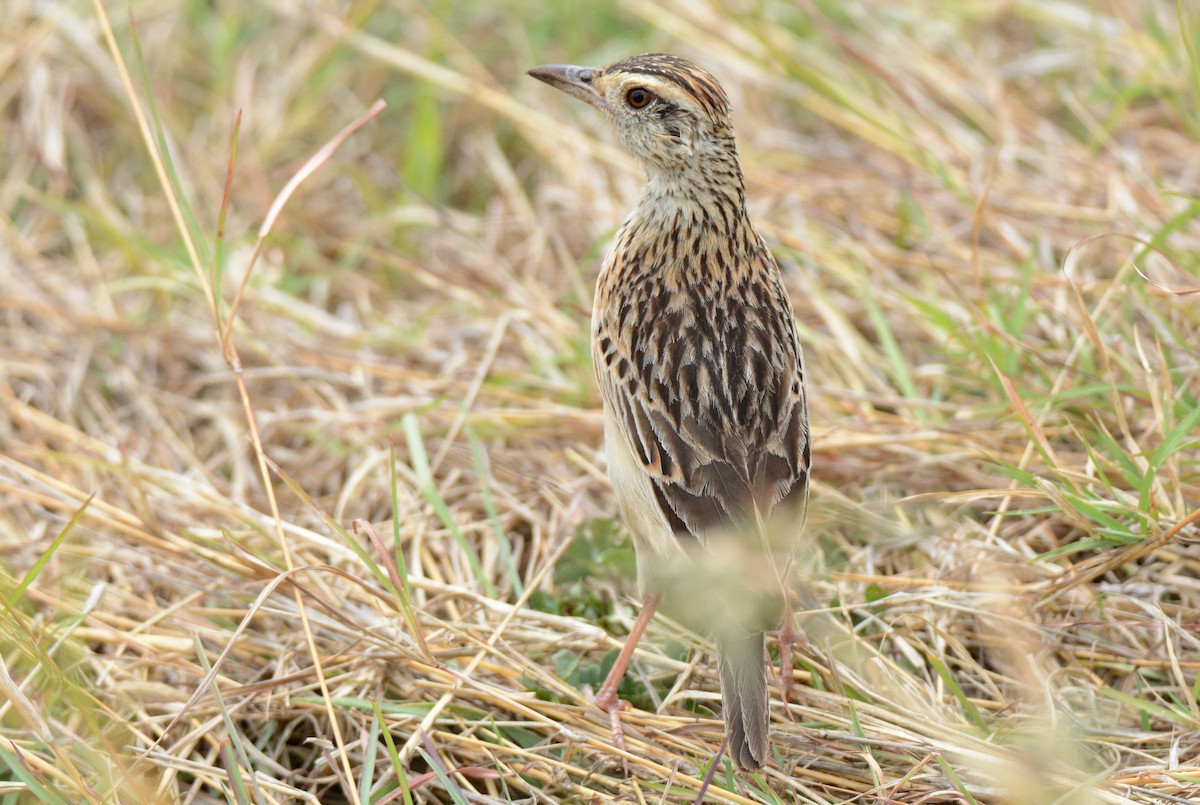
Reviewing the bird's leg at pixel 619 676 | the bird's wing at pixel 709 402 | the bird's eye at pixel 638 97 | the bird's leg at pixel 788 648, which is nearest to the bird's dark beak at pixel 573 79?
the bird's eye at pixel 638 97

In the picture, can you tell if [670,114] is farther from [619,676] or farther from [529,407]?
[619,676]

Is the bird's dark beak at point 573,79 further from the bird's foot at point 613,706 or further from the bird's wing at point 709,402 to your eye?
the bird's foot at point 613,706

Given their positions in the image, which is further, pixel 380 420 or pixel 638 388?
pixel 380 420

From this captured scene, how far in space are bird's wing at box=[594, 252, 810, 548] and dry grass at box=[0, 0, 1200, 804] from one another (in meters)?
0.54

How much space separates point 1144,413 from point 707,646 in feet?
5.76

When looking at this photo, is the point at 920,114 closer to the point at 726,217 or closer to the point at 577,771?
the point at 726,217

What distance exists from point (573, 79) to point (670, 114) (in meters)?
0.46

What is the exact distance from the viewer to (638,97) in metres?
4.32

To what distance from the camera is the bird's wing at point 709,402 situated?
3777mm

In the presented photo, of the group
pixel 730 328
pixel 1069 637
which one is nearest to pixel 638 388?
pixel 730 328

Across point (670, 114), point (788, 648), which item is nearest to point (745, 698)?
point (788, 648)

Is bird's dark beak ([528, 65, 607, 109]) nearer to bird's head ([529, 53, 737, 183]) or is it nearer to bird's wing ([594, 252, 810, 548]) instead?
bird's head ([529, 53, 737, 183])

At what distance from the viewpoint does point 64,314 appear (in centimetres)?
580

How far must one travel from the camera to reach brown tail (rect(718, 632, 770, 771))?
3.42 m
